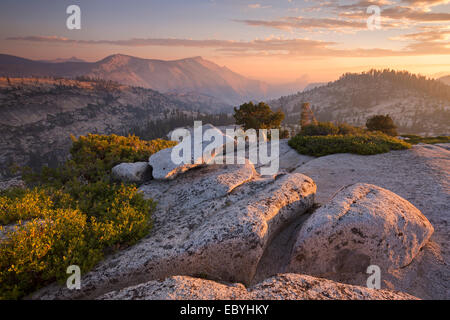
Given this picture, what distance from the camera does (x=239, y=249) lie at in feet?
23.1

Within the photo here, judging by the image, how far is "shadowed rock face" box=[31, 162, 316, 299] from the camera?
627 centimetres

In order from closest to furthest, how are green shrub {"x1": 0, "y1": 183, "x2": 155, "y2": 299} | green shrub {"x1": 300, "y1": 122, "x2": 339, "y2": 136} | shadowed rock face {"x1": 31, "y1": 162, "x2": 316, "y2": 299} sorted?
green shrub {"x1": 0, "y1": 183, "x2": 155, "y2": 299}, shadowed rock face {"x1": 31, "y1": 162, "x2": 316, "y2": 299}, green shrub {"x1": 300, "y1": 122, "x2": 339, "y2": 136}

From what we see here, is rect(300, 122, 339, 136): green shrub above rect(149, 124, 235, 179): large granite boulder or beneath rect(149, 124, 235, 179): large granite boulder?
above

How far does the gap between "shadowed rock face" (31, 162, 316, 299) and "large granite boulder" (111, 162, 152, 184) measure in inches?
40.1

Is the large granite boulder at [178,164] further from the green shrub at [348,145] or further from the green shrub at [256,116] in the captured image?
the green shrub at [256,116]

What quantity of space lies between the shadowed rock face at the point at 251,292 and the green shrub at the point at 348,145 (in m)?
17.7

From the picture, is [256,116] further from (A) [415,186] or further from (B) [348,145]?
(A) [415,186]

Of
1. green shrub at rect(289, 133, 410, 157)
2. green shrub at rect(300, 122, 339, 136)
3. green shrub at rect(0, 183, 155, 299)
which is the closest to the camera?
green shrub at rect(0, 183, 155, 299)

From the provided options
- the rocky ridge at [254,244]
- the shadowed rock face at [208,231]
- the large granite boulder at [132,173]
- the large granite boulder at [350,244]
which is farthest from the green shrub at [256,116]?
the large granite boulder at [350,244]

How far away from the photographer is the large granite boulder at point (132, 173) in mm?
11656

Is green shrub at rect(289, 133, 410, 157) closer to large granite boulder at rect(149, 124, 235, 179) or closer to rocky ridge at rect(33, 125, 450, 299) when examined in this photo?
rocky ridge at rect(33, 125, 450, 299)

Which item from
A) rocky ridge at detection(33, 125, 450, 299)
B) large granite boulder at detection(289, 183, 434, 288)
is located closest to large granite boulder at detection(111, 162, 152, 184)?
rocky ridge at detection(33, 125, 450, 299)
